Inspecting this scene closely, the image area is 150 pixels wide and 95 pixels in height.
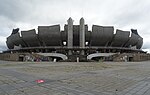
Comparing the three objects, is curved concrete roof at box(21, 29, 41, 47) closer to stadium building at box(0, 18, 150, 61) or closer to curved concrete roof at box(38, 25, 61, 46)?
stadium building at box(0, 18, 150, 61)

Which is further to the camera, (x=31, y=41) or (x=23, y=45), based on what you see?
(x=23, y=45)

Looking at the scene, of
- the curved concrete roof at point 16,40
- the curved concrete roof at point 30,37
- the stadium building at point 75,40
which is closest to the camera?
the stadium building at point 75,40

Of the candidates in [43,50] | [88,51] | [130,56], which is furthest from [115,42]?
[43,50]

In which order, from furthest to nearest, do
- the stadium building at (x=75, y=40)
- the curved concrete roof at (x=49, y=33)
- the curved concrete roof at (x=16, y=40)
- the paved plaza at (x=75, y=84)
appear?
the curved concrete roof at (x=16, y=40), the curved concrete roof at (x=49, y=33), the stadium building at (x=75, y=40), the paved plaza at (x=75, y=84)

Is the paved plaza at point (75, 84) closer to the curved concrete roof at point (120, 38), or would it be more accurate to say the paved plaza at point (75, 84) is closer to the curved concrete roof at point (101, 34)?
the curved concrete roof at point (101, 34)

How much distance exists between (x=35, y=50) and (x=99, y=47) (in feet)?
106

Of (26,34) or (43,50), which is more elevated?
(26,34)

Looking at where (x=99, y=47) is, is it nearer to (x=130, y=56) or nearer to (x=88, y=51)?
(x=88, y=51)

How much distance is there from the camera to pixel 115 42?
240ft

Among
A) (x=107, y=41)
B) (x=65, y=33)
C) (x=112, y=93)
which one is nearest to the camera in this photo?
(x=112, y=93)

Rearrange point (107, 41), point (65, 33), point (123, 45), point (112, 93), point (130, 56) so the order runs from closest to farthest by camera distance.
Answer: point (112, 93)
point (130, 56)
point (65, 33)
point (107, 41)
point (123, 45)

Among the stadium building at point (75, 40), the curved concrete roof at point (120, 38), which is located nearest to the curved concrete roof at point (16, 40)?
the stadium building at point (75, 40)

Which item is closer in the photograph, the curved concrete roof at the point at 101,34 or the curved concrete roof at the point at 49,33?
the curved concrete roof at the point at 49,33

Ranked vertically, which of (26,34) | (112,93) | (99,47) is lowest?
(112,93)
